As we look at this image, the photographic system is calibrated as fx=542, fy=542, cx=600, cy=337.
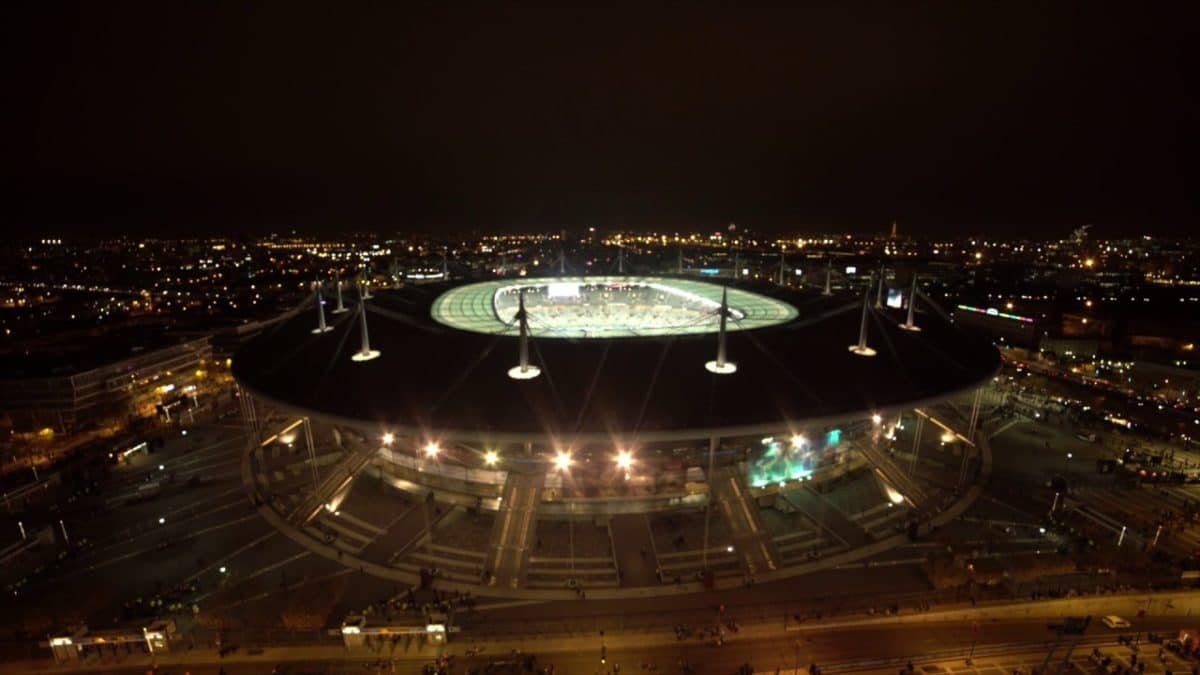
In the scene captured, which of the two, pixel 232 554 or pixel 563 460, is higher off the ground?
pixel 563 460

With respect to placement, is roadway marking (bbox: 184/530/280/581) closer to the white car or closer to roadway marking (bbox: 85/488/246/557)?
roadway marking (bbox: 85/488/246/557)

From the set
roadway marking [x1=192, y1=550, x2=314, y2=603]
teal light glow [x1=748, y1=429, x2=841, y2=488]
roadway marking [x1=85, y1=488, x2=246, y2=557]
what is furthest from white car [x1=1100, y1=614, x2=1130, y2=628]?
roadway marking [x1=85, y1=488, x2=246, y2=557]

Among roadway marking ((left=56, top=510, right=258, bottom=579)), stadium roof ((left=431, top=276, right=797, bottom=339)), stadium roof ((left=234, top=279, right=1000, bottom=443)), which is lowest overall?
roadway marking ((left=56, top=510, right=258, bottom=579))

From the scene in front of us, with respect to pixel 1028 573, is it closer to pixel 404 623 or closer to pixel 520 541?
pixel 520 541

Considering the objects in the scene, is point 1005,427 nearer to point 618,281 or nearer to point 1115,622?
point 1115,622

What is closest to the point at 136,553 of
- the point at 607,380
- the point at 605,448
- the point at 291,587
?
the point at 291,587

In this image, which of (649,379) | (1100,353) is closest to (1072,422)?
(1100,353)
